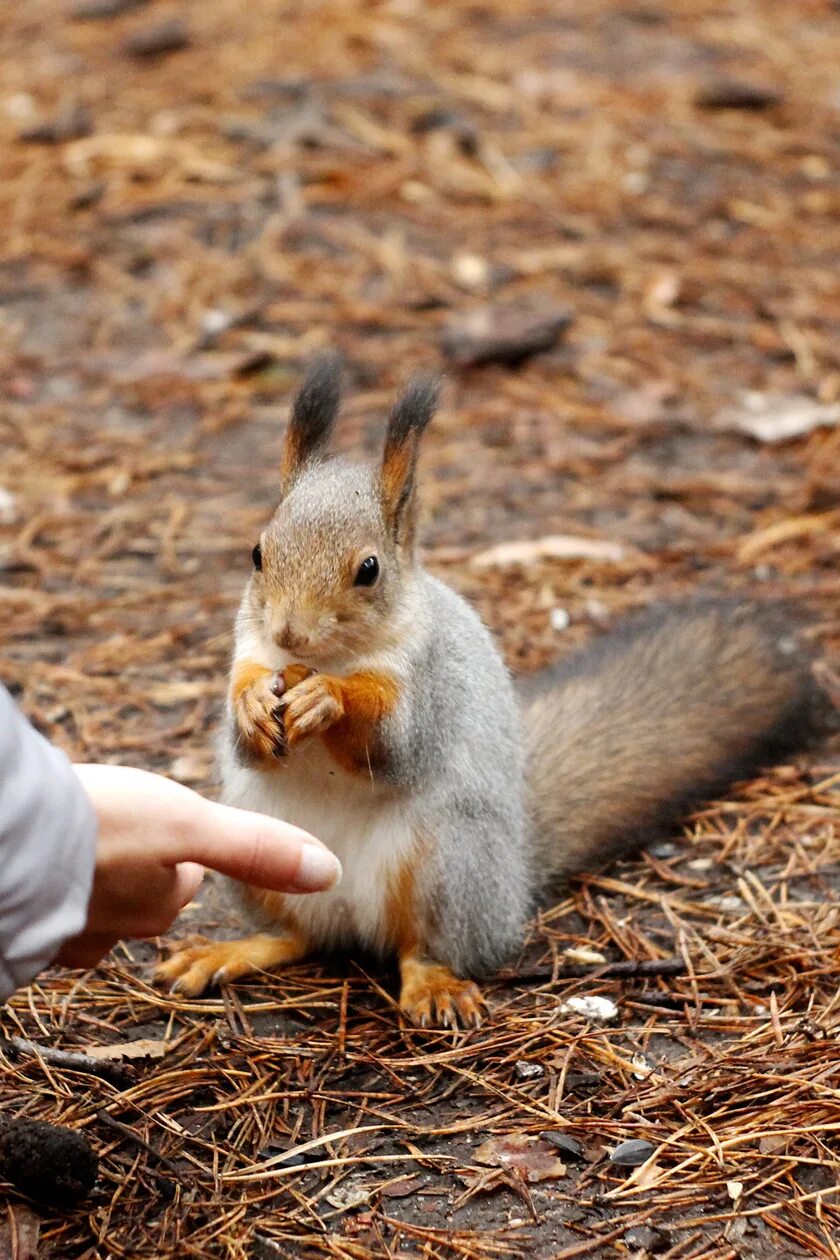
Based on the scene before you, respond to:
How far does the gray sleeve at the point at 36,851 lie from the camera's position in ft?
4.35

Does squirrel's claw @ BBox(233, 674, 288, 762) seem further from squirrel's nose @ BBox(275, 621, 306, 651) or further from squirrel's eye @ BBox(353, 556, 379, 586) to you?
squirrel's eye @ BBox(353, 556, 379, 586)

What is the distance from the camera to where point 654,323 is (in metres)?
4.58

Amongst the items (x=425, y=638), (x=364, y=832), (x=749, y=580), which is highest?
(x=425, y=638)

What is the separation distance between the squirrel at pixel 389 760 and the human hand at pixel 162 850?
0.52m

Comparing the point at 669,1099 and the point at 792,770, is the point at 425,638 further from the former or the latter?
the point at 792,770

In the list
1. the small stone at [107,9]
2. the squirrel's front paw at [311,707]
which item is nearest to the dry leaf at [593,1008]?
the squirrel's front paw at [311,707]

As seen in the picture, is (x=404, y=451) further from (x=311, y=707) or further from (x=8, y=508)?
(x=8, y=508)

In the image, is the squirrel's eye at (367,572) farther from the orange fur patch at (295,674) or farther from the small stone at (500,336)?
the small stone at (500,336)

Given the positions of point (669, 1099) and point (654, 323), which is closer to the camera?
point (669, 1099)

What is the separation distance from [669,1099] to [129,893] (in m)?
0.81

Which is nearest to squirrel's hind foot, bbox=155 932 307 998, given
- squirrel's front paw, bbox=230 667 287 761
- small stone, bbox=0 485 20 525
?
squirrel's front paw, bbox=230 667 287 761

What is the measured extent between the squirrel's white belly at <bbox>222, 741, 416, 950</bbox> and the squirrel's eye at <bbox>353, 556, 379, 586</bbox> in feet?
0.79

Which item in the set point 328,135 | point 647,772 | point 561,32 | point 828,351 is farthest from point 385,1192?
Answer: point 561,32

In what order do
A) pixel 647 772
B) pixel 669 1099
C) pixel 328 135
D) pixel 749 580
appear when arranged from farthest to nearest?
pixel 328 135
pixel 749 580
pixel 647 772
pixel 669 1099
